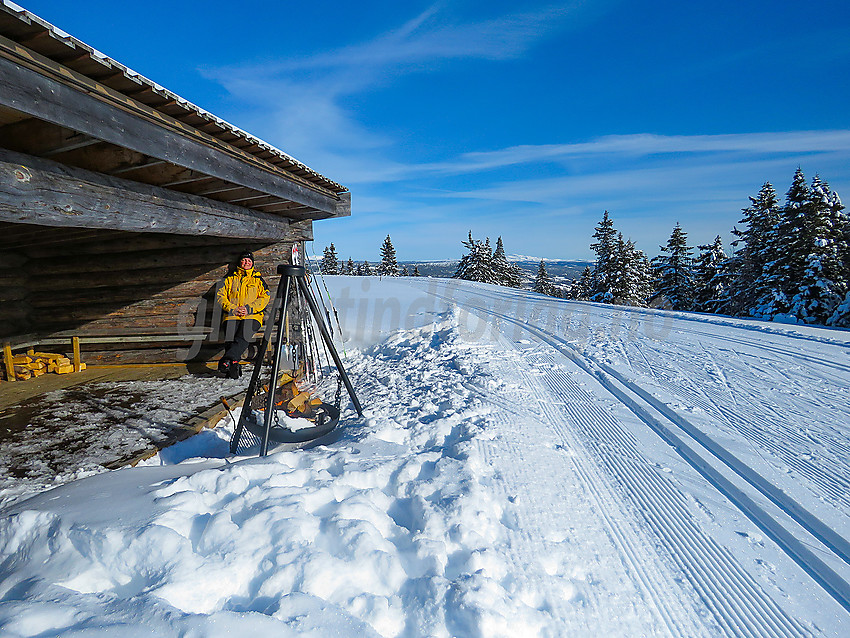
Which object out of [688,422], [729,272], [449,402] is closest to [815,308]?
[729,272]

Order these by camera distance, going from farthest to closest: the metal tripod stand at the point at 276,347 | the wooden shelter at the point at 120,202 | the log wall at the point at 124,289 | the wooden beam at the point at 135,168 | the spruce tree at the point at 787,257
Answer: the spruce tree at the point at 787,257, the log wall at the point at 124,289, the metal tripod stand at the point at 276,347, the wooden beam at the point at 135,168, the wooden shelter at the point at 120,202

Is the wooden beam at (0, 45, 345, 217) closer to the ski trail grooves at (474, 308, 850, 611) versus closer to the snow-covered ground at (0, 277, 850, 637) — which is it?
the snow-covered ground at (0, 277, 850, 637)

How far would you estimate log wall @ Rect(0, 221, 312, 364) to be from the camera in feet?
22.3

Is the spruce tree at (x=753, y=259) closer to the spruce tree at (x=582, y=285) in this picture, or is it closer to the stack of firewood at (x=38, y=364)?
the spruce tree at (x=582, y=285)

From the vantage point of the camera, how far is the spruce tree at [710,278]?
26.8 metres

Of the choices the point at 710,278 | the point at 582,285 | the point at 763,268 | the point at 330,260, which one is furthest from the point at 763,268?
the point at 330,260

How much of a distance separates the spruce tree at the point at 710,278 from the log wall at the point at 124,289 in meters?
29.6

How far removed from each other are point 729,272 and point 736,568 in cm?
3102

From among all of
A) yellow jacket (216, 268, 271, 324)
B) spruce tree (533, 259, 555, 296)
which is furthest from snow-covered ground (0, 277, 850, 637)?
spruce tree (533, 259, 555, 296)

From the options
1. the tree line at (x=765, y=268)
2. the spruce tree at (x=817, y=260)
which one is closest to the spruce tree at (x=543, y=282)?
the tree line at (x=765, y=268)

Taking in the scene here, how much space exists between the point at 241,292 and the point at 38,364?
389cm

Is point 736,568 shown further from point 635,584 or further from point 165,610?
point 165,610

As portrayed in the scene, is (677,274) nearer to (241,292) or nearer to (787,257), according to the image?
(787,257)

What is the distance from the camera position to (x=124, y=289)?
7102mm
